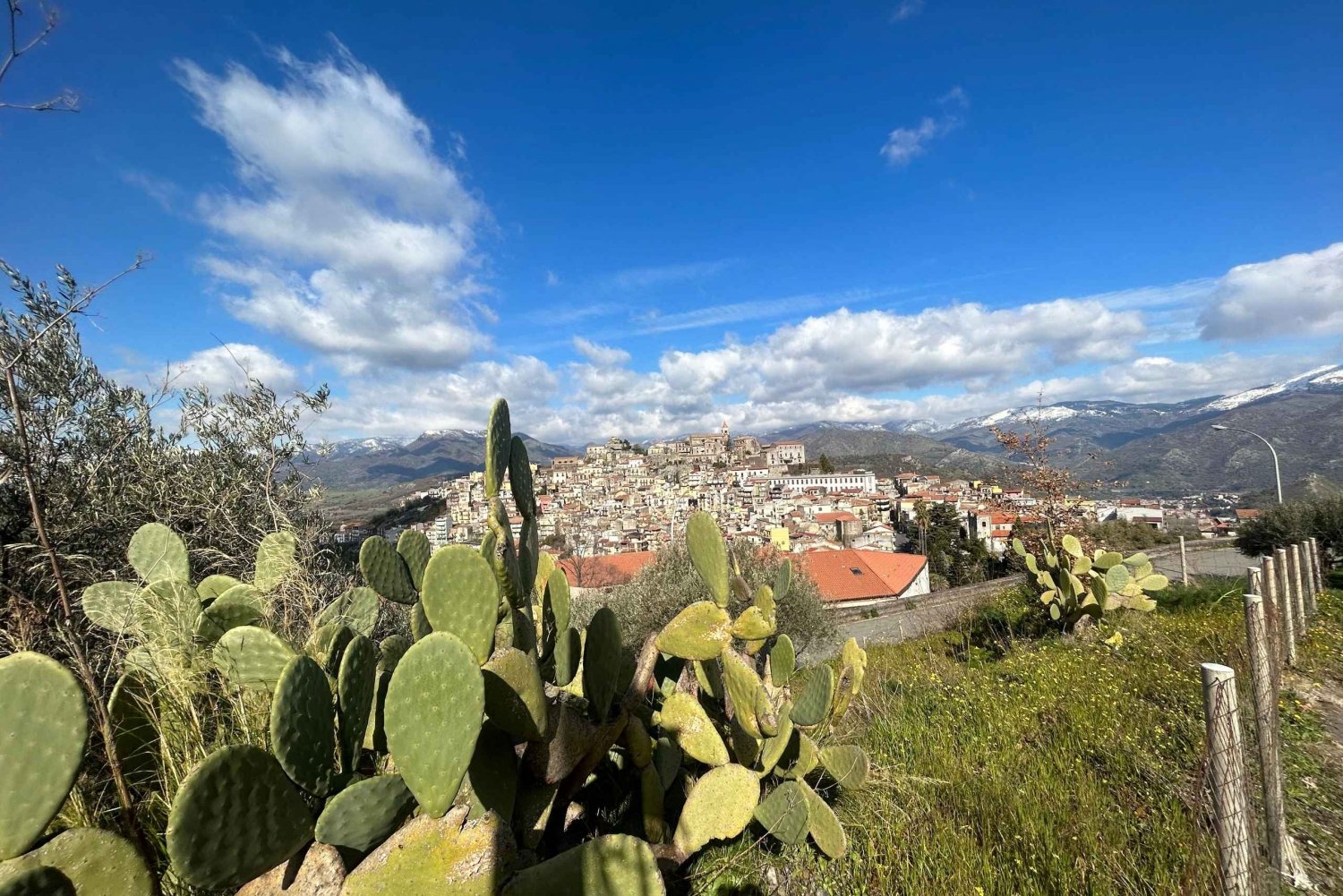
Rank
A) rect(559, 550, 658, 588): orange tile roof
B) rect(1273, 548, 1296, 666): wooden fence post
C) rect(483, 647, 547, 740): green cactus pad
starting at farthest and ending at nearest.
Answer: rect(559, 550, 658, 588): orange tile roof, rect(1273, 548, 1296, 666): wooden fence post, rect(483, 647, 547, 740): green cactus pad

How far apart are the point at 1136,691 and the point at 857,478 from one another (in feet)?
191

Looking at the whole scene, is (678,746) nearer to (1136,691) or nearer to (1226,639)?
(1136,691)

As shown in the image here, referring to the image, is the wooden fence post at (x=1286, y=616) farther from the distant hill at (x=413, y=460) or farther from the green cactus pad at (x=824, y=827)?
the distant hill at (x=413, y=460)

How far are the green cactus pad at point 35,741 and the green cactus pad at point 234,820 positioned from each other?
261 millimetres

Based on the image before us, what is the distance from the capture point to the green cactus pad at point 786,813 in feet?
6.14

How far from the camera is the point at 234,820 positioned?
3.35 ft

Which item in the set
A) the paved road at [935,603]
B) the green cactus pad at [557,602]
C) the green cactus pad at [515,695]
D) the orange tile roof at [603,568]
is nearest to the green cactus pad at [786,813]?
the green cactus pad at [557,602]

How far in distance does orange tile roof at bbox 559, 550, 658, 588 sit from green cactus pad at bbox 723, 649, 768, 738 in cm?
1134

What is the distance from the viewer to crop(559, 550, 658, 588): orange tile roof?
14641 mm

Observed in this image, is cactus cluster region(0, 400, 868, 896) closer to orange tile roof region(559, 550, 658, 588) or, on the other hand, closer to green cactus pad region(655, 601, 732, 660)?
green cactus pad region(655, 601, 732, 660)

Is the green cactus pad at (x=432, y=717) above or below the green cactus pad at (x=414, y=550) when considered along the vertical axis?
below

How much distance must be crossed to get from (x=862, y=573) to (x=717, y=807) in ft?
74.0

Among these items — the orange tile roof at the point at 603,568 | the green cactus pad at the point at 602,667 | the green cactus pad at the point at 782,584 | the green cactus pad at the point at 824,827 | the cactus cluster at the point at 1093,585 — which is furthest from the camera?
the orange tile roof at the point at 603,568

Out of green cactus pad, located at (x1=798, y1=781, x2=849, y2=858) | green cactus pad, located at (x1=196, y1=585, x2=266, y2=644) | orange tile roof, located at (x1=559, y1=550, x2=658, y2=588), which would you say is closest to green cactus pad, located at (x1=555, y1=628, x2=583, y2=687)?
green cactus pad, located at (x1=798, y1=781, x2=849, y2=858)
